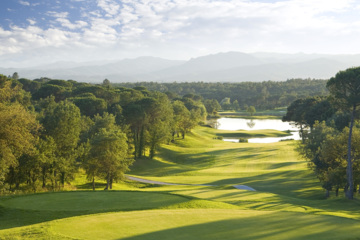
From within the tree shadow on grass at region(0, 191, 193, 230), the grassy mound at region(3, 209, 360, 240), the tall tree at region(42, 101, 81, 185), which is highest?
the tall tree at region(42, 101, 81, 185)

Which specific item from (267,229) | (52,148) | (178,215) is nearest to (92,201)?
(178,215)

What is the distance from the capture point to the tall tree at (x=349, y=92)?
100.0ft

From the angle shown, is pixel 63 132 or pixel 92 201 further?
pixel 63 132

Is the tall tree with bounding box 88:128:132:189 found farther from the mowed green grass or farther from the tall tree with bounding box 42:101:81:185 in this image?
the mowed green grass

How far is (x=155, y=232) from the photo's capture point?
1335 cm

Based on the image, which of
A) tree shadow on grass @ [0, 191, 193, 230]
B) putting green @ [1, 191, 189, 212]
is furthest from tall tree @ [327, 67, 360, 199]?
putting green @ [1, 191, 189, 212]

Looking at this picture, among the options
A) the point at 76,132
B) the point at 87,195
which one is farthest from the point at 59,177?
the point at 87,195

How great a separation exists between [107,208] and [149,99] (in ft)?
161

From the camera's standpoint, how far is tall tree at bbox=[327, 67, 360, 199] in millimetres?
30469

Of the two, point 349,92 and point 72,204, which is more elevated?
point 349,92

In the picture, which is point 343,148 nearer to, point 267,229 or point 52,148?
point 267,229

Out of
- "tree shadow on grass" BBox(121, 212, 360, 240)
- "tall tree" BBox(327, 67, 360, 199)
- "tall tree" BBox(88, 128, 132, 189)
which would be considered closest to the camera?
"tree shadow on grass" BBox(121, 212, 360, 240)

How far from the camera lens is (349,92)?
31703 mm

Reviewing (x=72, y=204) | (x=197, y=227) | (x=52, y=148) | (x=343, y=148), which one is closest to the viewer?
(x=197, y=227)
